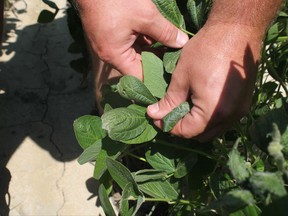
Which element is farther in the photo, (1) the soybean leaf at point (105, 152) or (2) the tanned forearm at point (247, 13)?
(1) the soybean leaf at point (105, 152)

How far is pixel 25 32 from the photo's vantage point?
2363 mm

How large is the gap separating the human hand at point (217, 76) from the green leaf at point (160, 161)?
11 centimetres

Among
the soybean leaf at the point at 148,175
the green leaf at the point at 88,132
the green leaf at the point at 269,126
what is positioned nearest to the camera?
the green leaf at the point at 269,126

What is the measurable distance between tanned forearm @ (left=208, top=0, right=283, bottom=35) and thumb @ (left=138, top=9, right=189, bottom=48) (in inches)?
4.1

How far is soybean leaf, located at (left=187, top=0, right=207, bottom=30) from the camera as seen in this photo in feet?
2.94

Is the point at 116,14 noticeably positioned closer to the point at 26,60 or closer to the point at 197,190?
the point at 197,190

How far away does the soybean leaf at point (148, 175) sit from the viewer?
883 millimetres

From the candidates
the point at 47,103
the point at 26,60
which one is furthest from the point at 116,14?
the point at 26,60

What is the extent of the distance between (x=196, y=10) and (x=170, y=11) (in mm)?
51

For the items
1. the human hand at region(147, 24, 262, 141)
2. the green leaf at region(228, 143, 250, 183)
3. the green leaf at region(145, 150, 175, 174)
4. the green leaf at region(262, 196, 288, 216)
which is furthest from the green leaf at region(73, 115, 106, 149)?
the green leaf at region(262, 196, 288, 216)

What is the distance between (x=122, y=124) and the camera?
0.83 metres

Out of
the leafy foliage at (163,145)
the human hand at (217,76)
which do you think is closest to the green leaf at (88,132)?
the leafy foliage at (163,145)

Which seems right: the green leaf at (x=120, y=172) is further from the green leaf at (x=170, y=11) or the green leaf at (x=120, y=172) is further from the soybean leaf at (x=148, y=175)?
the green leaf at (x=170, y=11)

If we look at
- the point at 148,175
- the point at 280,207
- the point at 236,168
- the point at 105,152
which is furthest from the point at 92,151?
the point at 280,207
